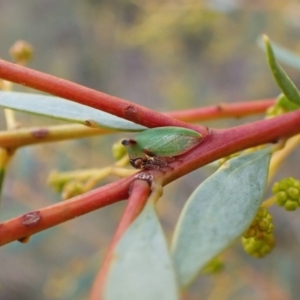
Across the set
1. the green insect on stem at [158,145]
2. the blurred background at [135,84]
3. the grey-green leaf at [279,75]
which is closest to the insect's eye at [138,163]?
the green insect on stem at [158,145]

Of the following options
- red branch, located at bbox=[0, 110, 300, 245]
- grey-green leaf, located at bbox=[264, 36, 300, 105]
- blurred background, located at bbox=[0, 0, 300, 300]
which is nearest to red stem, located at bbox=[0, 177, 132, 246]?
red branch, located at bbox=[0, 110, 300, 245]

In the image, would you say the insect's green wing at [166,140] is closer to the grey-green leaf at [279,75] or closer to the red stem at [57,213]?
the red stem at [57,213]

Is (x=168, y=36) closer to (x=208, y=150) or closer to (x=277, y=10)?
(x=277, y=10)

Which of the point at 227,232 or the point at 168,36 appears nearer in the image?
the point at 227,232

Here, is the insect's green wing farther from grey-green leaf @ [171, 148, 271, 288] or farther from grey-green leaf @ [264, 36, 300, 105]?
grey-green leaf @ [264, 36, 300, 105]

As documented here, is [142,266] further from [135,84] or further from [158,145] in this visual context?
[135,84]

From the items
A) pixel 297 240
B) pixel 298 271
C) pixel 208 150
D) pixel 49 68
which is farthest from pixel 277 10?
pixel 49 68
